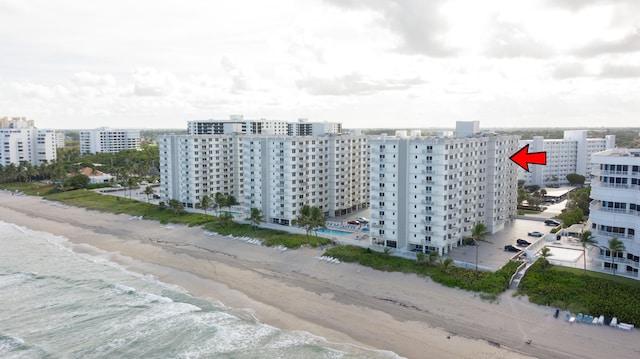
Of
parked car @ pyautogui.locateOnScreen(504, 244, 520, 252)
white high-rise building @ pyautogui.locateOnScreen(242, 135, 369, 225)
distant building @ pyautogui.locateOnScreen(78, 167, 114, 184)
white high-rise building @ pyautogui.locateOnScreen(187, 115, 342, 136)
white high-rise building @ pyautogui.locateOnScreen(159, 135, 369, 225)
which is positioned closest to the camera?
parked car @ pyautogui.locateOnScreen(504, 244, 520, 252)

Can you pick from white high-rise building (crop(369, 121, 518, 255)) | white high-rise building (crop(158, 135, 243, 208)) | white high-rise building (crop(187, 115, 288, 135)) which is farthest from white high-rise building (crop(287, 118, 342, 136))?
white high-rise building (crop(369, 121, 518, 255))

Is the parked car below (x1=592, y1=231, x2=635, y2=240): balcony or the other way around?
below

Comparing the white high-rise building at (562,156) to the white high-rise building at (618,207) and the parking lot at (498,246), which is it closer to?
the parking lot at (498,246)

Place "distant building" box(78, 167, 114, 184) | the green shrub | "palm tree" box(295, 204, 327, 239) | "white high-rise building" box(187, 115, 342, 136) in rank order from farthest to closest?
"distant building" box(78, 167, 114, 184), "white high-rise building" box(187, 115, 342, 136), "palm tree" box(295, 204, 327, 239), the green shrub

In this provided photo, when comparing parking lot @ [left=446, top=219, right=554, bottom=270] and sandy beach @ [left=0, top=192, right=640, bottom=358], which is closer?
sandy beach @ [left=0, top=192, right=640, bottom=358]

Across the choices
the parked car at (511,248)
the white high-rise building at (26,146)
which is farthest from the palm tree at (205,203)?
the white high-rise building at (26,146)

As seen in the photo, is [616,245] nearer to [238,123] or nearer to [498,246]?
[498,246]

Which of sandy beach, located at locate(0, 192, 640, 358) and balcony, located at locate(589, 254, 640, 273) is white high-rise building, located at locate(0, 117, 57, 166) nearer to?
sandy beach, located at locate(0, 192, 640, 358)

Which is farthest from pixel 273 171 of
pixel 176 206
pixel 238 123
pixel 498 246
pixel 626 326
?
pixel 626 326
